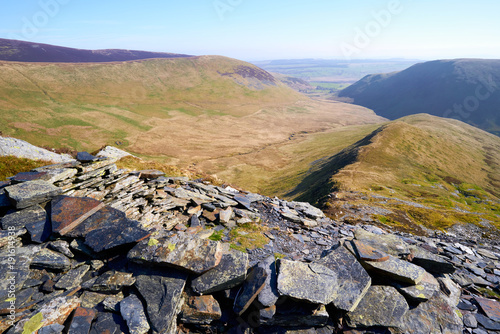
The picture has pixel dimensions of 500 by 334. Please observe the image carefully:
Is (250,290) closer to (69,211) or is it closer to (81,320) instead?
(81,320)

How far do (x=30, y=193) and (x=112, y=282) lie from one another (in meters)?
6.19

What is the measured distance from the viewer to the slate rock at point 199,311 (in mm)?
8148

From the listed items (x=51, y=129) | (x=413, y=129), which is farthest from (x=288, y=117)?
(x=51, y=129)

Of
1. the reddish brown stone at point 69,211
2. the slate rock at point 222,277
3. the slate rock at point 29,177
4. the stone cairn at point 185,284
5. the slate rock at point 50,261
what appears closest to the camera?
the stone cairn at point 185,284

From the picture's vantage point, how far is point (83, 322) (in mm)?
7262

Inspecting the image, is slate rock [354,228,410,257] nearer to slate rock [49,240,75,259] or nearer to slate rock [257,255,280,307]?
slate rock [257,255,280,307]

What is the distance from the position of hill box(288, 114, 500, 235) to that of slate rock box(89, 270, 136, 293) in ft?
97.7

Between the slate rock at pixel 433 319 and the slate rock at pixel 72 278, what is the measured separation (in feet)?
40.7

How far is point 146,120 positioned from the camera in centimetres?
12725

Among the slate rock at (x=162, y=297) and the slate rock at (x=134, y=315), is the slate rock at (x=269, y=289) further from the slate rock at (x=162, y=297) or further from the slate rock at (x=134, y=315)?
the slate rock at (x=134, y=315)

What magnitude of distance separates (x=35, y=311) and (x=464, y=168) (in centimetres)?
12342

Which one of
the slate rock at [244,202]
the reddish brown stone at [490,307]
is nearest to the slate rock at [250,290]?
the slate rock at [244,202]

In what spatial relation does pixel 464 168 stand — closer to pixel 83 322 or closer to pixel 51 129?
pixel 83 322

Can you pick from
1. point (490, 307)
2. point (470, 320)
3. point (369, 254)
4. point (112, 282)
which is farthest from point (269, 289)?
point (490, 307)
